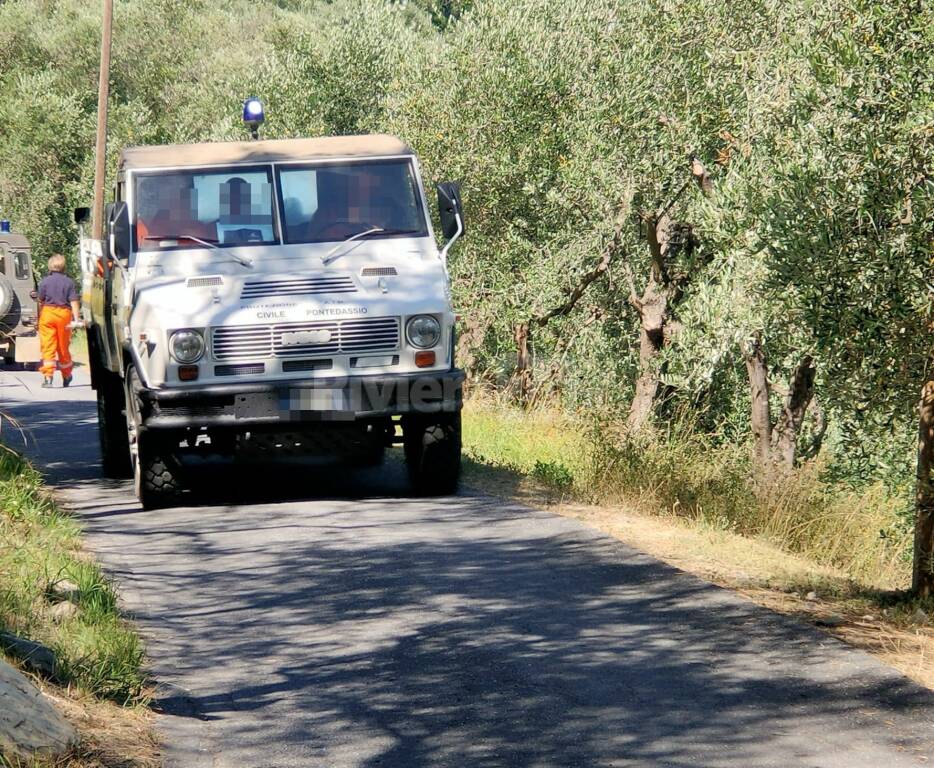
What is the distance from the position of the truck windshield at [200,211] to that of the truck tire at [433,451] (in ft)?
5.29

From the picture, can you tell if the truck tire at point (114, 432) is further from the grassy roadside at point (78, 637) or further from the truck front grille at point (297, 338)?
the grassy roadside at point (78, 637)

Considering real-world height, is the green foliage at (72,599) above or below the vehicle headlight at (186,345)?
below

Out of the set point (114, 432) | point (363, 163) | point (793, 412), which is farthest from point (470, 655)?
point (793, 412)

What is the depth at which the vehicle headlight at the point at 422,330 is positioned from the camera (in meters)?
9.01

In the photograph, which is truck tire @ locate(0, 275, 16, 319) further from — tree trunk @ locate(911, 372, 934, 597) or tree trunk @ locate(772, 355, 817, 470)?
tree trunk @ locate(911, 372, 934, 597)

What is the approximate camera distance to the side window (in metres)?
24.2

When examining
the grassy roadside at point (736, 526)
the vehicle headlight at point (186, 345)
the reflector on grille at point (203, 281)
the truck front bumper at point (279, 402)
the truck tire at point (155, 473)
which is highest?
the reflector on grille at point (203, 281)

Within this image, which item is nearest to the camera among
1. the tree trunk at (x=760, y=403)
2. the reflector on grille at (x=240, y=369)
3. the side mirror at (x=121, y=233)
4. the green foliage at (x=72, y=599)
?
the green foliage at (x=72, y=599)

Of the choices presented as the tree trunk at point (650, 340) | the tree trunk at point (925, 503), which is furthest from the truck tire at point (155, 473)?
the tree trunk at point (650, 340)

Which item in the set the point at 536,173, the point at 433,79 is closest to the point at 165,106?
the point at 433,79

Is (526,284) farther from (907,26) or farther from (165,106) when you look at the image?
(165,106)

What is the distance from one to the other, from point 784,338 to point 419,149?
33.1 feet

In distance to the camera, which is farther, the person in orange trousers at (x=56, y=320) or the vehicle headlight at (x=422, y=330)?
the person in orange trousers at (x=56, y=320)

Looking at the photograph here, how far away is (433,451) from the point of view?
9.52 m
